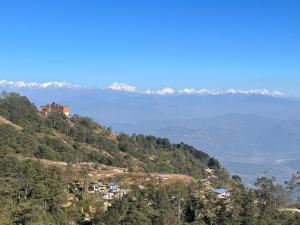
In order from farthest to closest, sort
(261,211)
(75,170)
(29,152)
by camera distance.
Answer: (29,152)
(75,170)
(261,211)

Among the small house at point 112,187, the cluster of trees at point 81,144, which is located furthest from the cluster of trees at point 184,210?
the cluster of trees at point 81,144

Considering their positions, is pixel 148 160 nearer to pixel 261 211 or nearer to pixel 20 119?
pixel 20 119

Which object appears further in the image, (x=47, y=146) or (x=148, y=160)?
(x=148, y=160)

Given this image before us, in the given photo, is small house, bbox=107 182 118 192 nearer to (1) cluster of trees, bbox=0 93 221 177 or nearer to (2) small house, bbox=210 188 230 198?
(2) small house, bbox=210 188 230 198

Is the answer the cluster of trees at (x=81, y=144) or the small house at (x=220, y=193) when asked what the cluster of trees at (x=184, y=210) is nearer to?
the small house at (x=220, y=193)

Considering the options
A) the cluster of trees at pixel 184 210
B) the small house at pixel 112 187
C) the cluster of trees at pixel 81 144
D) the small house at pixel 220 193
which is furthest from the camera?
the cluster of trees at pixel 81 144

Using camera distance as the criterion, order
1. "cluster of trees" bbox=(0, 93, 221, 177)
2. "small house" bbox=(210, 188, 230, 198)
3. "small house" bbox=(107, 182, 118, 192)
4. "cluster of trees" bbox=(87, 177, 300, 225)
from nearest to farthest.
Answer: "cluster of trees" bbox=(87, 177, 300, 225)
"small house" bbox=(210, 188, 230, 198)
"small house" bbox=(107, 182, 118, 192)
"cluster of trees" bbox=(0, 93, 221, 177)

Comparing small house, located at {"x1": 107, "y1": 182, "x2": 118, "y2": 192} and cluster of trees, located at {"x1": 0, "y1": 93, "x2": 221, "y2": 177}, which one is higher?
cluster of trees, located at {"x1": 0, "y1": 93, "x2": 221, "y2": 177}

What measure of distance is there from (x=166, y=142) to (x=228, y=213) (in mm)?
80491

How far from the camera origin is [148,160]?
10612 cm

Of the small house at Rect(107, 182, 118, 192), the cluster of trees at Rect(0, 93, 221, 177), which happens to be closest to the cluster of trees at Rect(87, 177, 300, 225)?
the small house at Rect(107, 182, 118, 192)

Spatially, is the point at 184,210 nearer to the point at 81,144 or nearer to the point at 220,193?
the point at 220,193

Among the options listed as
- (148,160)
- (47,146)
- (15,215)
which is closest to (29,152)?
(47,146)

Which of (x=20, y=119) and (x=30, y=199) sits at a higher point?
(x=20, y=119)
